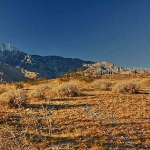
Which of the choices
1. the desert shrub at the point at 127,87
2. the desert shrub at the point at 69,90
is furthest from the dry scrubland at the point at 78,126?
the desert shrub at the point at 127,87

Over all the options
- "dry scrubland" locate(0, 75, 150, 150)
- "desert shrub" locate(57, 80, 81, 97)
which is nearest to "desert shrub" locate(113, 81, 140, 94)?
"desert shrub" locate(57, 80, 81, 97)

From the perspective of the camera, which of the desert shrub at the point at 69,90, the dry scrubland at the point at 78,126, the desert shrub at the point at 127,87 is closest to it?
the dry scrubland at the point at 78,126

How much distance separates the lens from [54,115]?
61.1ft

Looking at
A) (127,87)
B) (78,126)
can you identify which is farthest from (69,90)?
(78,126)

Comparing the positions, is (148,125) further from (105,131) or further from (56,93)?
(56,93)

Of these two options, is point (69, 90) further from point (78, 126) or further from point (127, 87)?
point (78, 126)

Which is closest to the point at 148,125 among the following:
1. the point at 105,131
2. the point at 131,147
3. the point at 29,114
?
the point at 105,131

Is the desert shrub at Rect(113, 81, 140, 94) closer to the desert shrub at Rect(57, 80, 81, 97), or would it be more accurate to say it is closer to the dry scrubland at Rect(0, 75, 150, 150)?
the desert shrub at Rect(57, 80, 81, 97)

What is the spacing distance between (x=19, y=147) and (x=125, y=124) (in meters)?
9.93

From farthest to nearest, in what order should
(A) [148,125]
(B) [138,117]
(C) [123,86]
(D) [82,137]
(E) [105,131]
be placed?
(C) [123,86] → (B) [138,117] → (A) [148,125] → (E) [105,131] → (D) [82,137]

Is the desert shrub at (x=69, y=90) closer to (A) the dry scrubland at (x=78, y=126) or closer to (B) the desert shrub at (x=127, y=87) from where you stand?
(B) the desert shrub at (x=127, y=87)

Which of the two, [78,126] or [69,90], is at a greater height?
[69,90]

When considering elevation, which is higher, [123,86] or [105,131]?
[123,86]

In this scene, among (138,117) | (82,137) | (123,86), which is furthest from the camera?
(123,86)
